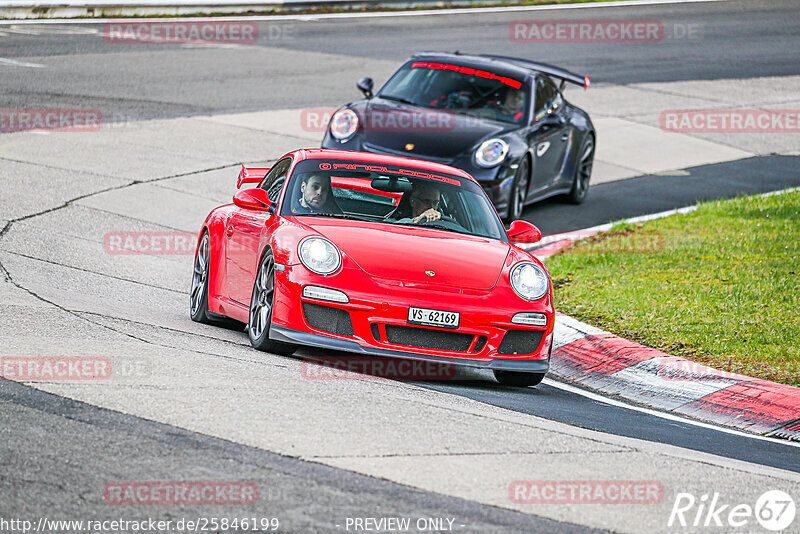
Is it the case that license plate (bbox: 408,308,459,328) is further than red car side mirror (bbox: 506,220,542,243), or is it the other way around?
red car side mirror (bbox: 506,220,542,243)

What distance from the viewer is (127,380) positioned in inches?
262

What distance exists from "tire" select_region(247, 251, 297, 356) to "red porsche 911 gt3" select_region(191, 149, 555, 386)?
0.03ft

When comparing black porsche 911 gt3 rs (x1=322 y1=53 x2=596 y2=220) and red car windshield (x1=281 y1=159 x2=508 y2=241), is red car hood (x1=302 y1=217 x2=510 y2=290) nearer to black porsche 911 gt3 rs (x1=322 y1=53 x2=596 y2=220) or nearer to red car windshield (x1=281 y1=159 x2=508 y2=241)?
red car windshield (x1=281 y1=159 x2=508 y2=241)

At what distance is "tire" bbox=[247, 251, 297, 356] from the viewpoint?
26.4 ft

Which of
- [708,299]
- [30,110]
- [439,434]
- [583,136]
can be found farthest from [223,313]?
[30,110]

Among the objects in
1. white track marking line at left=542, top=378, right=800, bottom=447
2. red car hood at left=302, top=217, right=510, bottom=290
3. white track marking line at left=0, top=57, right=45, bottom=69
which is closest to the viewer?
white track marking line at left=542, top=378, right=800, bottom=447

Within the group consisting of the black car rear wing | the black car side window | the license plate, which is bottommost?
the license plate

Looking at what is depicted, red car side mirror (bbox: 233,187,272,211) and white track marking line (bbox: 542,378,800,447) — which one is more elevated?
red car side mirror (bbox: 233,187,272,211)

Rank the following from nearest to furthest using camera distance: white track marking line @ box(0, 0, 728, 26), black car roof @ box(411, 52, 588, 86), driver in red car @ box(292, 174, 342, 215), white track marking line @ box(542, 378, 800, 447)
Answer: white track marking line @ box(542, 378, 800, 447)
driver in red car @ box(292, 174, 342, 215)
black car roof @ box(411, 52, 588, 86)
white track marking line @ box(0, 0, 728, 26)

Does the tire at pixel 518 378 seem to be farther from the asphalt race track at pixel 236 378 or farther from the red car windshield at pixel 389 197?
the red car windshield at pixel 389 197

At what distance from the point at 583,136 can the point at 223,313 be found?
807cm

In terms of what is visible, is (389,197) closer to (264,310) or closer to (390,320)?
(264,310)

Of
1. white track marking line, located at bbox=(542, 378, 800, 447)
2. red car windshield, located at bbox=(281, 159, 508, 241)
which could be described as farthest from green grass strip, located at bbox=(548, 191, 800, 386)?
red car windshield, located at bbox=(281, 159, 508, 241)

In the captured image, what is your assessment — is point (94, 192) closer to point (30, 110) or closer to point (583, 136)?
point (30, 110)
